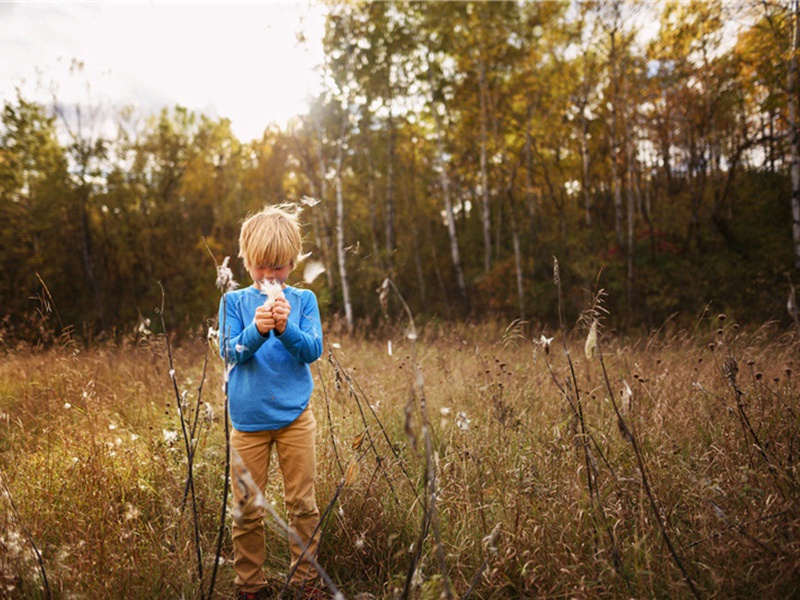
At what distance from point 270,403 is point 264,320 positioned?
1.62ft

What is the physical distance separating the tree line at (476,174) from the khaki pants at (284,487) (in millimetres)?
6418

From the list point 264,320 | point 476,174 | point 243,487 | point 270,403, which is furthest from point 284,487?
point 476,174

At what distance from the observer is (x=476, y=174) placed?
20.2m

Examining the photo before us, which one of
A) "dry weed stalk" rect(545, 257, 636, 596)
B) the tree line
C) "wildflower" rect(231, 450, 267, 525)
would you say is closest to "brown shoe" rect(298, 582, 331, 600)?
"wildflower" rect(231, 450, 267, 525)

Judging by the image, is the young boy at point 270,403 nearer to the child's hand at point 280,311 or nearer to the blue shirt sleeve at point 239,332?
the blue shirt sleeve at point 239,332

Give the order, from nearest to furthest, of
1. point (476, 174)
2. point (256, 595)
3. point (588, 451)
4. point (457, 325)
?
1. point (588, 451)
2. point (256, 595)
3. point (457, 325)
4. point (476, 174)

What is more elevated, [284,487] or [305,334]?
[305,334]

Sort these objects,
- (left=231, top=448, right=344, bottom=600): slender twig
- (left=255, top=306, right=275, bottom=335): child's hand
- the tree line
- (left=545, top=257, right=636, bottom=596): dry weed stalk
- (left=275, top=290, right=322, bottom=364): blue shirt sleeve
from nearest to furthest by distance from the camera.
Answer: (left=231, top=448, right=344, bottom=600): slender twig
(left=545, top=257, right=636, bottom=596): dry weed stalk
(left=255, top=306, right=275, bottom=335): child's hand
(left=275, top=290, right=322, bottom=364): blue shirt sleeve
the tree line

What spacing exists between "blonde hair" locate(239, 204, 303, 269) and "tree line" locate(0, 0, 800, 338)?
611 centimetres

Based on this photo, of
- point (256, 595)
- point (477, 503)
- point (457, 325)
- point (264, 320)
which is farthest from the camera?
point (457, 325)

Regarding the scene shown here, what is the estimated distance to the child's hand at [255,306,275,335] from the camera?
178 cm

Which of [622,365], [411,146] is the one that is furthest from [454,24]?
[622,365]

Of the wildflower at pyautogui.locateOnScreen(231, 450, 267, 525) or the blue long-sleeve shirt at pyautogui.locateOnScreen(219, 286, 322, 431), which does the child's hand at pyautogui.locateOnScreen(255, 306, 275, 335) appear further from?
the wildflower at pyautogui.locateOnScreen(231, 450, 267, 525)

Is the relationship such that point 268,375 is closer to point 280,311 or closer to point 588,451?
point 280,311
